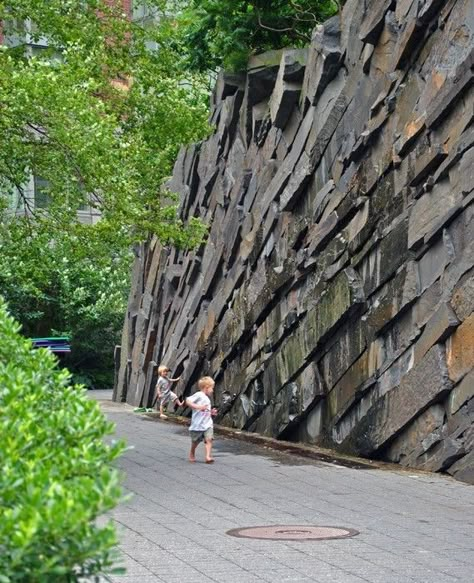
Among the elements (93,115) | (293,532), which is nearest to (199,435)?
(93,115)

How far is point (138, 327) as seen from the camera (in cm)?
3117

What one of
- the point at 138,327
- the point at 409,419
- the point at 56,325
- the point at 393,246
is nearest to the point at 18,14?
the point at 393,246

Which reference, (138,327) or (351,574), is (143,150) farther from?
(138,327)

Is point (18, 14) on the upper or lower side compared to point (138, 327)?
upper

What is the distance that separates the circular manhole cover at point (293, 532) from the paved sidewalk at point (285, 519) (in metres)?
0.17

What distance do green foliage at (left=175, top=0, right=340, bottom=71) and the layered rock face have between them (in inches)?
21.6

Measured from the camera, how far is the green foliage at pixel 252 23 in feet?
76.4

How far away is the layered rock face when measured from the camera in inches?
601

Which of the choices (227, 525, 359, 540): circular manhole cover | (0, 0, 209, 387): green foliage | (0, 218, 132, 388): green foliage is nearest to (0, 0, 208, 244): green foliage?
(0, 0, 209, 387): green foliage

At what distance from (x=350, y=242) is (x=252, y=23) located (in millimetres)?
7091

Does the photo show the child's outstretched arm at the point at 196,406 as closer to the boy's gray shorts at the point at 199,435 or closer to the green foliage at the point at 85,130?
the boy's gray shorts at the point at 199,435

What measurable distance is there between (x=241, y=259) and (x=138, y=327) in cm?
858

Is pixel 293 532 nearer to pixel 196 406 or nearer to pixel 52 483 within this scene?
pixel 196 406

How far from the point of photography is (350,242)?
18047 millimetres
